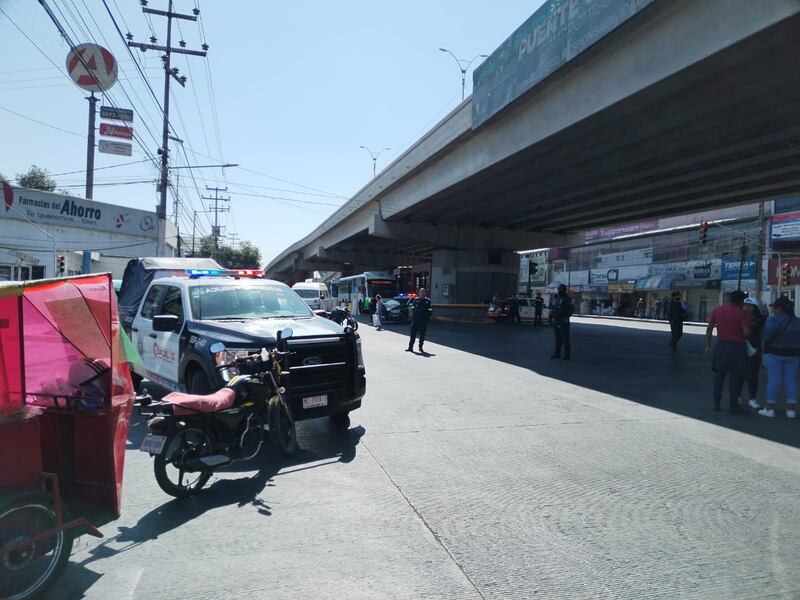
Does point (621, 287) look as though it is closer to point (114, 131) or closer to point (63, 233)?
point (114, 131)

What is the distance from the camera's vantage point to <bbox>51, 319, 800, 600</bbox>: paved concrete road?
3.58m

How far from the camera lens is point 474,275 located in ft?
128

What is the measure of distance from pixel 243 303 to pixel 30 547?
4643mm

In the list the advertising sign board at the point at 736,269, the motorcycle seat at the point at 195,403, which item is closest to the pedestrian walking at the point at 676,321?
the motorcycle seat at the point at 195,403

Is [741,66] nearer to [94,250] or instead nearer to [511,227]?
[511,227]

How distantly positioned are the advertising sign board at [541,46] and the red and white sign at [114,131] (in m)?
21.3

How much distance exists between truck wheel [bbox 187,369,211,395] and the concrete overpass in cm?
1079

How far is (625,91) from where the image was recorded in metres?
13.3

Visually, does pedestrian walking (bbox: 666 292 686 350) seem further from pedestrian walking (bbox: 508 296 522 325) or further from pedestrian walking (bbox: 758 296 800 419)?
pedestrian walking (bbox: 508 296 522 325)

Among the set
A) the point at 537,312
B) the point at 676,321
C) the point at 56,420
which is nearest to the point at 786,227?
the point at 537,312

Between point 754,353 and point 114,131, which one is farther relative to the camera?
point 114,131

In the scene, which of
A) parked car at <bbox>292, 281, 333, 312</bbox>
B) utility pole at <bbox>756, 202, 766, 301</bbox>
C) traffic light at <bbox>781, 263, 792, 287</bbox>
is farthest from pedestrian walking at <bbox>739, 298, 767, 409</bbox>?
utility pole at <bbox>756, 202, 766, 301</bbox>

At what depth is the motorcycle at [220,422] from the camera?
4.71 metres

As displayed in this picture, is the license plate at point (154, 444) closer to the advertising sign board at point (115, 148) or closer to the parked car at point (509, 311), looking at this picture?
the parked car at point (509, 311)
